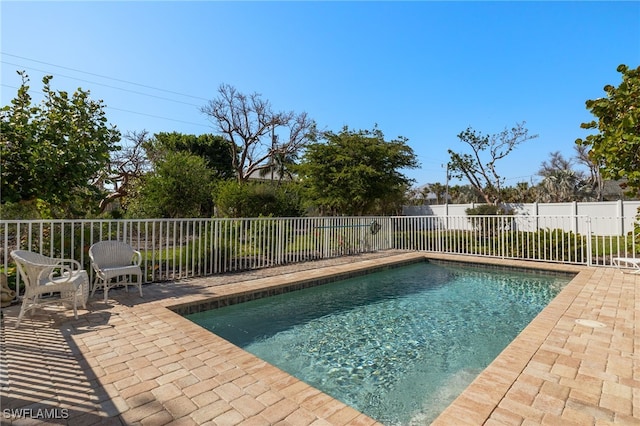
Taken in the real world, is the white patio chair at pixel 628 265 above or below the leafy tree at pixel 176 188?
below

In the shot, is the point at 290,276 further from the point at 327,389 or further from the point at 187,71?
the point at 187,71

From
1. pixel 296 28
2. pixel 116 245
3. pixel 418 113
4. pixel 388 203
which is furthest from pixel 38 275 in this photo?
pixel 388 203

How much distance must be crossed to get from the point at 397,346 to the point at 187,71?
43.4 feet

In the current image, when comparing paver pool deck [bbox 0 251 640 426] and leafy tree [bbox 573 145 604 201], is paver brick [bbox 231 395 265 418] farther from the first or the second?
leafy tree [bbox 573 145 604 201]

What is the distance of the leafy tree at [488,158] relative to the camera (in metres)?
21.0

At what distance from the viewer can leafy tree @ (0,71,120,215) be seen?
4938 millimetres

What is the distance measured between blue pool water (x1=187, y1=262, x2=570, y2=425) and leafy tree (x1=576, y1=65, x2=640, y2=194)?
2342 mm

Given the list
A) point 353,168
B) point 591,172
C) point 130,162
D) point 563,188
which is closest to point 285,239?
point 353,168

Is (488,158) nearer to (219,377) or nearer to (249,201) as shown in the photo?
(249,201)

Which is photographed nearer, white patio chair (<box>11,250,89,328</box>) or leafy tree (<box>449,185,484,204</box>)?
white patio chair (<box>11,250,89,328</box>)

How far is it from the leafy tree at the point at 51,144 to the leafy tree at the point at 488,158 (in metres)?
21.6

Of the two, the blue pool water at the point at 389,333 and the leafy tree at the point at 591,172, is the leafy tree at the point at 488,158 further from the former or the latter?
the blue pool water at the point at 389,333

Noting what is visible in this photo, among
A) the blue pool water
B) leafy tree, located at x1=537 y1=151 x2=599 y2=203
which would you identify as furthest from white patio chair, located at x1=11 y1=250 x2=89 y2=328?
leafy tree, located at x1=537 y1=151 x2=599 y2=203

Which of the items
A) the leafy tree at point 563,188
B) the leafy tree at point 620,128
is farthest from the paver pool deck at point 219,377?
the leafy tree at point 563,188
